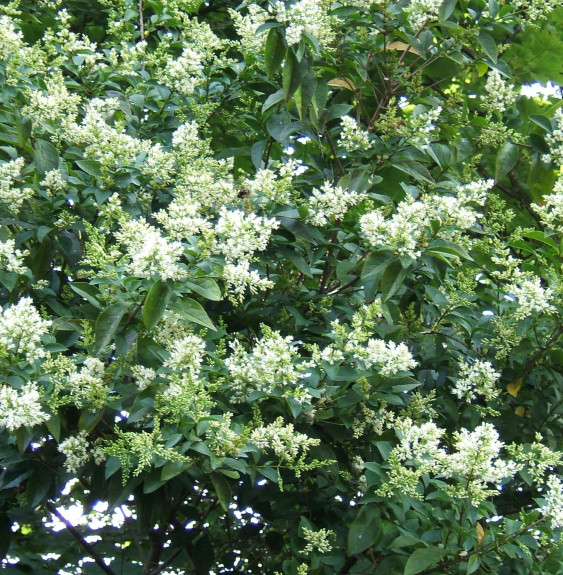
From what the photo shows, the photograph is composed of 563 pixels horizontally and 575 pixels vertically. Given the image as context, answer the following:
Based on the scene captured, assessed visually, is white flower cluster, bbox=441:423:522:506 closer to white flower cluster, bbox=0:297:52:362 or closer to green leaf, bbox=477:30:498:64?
white flower cluster, bbox=0:297:52:362

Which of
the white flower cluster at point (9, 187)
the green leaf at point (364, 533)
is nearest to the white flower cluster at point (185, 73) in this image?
the white flower cluster at point (9, 187)

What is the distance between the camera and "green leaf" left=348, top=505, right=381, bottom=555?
9.75ft

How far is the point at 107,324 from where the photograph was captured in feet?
8.95

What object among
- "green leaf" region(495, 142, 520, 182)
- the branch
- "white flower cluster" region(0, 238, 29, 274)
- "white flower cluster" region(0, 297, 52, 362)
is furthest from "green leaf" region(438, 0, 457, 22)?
the branch

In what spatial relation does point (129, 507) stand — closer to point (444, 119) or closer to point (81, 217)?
point (81, 217)

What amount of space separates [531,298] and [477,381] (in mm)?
375

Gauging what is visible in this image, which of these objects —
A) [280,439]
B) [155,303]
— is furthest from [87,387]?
[280,439]

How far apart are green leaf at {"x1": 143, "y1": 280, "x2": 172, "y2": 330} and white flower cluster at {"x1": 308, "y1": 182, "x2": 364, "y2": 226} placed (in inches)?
33.0

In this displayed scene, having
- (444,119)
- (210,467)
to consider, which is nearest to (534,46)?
A: (444,119)

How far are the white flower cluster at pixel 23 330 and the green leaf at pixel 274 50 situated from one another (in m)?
1.26

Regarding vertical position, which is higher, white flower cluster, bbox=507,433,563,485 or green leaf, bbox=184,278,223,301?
green leaf, bbox=184,278,223,301

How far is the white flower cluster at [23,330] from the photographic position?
2680 millimetres

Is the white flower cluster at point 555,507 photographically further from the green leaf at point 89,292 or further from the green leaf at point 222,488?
the green leaf at point 89,292

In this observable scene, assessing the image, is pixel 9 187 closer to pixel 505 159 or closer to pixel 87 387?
pixel 87 387
